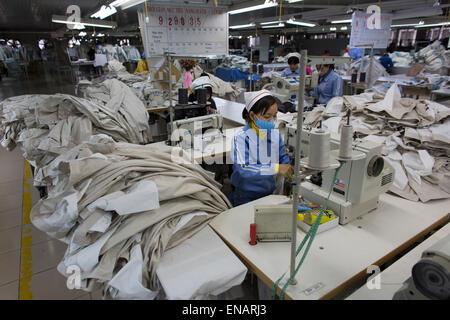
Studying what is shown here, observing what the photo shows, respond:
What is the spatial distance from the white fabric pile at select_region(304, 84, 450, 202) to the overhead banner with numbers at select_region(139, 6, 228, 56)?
2354 mm

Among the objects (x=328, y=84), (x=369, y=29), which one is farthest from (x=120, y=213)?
(x=369, y=29)

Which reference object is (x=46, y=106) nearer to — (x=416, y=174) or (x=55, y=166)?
(x=55, y=166)

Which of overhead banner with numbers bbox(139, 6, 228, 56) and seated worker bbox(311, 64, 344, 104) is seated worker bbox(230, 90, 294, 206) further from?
seated worker bbox(311, 64, 344, 104)

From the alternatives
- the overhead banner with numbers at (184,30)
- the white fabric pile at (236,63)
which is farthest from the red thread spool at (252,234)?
the white fabric pile at (236,63)

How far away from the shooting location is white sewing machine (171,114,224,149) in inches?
101

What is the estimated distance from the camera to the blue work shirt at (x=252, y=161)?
1970 mm

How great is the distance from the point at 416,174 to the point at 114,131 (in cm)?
265

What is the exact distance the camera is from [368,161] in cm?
147

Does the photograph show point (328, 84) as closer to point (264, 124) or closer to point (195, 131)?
point (195, 131)

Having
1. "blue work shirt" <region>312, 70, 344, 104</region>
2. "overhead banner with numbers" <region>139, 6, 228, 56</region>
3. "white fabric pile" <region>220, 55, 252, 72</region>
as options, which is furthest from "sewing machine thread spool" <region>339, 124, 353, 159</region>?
"white fabric pile" <region>220, 55, 252, 72</region>

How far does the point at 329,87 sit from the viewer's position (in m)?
4.34

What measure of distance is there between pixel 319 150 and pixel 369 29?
6.13 meters

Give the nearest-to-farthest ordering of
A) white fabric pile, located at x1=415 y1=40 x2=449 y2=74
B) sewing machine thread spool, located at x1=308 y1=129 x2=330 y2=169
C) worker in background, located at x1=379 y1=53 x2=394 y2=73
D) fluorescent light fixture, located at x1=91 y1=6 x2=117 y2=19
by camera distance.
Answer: sewing machine thread spool, located at x1=308 y1=129 x2=330 y2=169 < fluorescent light fixture, located at x1=91 y1=6 x2=117 y2=19 < white fabric pile, located at x1=415 y1=40 x2=449 y2=74 < worker in background, located at x1=379 y1=53 x2=394 y2=73
